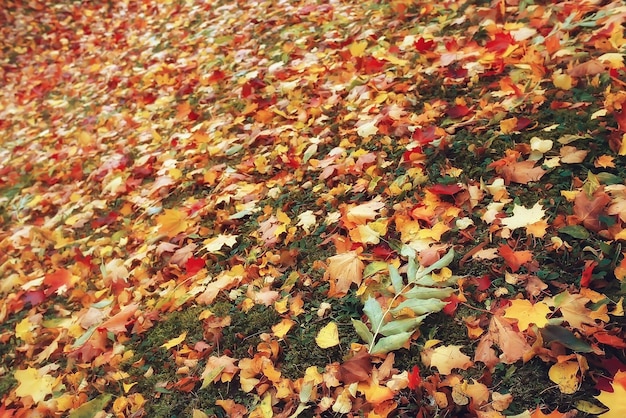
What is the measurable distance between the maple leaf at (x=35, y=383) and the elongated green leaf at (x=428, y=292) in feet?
5.42

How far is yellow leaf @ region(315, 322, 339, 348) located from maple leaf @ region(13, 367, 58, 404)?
127 centimetres

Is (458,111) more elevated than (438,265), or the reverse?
(458,111)

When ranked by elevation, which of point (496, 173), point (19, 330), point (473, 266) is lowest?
point (19, 330)

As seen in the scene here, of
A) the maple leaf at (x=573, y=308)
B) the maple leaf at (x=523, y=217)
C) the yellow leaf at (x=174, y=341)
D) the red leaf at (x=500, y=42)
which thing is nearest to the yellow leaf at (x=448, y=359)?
the maple leaf at (x=573, y=308)

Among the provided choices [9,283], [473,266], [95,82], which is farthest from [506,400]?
[95,82]

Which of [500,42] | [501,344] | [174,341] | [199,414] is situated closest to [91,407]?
[174,341]

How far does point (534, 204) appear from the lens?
6.44 ft

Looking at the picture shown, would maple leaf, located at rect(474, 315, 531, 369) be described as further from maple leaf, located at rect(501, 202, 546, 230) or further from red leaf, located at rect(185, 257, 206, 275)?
red leaf, located at rect(185, 257, 206, 275)

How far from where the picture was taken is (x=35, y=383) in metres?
2.23

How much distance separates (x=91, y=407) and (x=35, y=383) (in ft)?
1.42

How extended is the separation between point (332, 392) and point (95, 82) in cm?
470

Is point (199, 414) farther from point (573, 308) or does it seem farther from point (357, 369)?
point (573, 308)

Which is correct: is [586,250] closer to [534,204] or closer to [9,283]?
[534,204]

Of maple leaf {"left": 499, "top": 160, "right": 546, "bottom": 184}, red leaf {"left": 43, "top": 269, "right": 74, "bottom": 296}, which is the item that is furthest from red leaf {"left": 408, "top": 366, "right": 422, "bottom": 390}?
red leaf {"left": 43, "top": 269, "right": 74, "bottom": 296}
